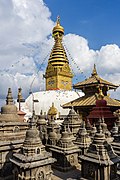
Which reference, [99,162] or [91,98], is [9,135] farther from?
[91,98]

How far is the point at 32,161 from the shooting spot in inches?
392

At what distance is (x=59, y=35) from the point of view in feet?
164

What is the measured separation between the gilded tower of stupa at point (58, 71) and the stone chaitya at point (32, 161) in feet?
115

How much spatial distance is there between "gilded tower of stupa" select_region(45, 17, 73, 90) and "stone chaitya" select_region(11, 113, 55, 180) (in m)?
35.2

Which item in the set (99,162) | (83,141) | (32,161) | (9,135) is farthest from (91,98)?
(32,161)

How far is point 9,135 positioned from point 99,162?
25.2 ft

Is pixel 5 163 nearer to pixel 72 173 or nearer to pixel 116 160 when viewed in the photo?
pixel 72 173

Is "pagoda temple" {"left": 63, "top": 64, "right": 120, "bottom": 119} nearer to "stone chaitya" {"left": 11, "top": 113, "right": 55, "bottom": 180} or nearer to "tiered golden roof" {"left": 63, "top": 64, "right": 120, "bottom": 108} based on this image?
"tiered golden roof" {"left": 63, "top": 64, "right": 120, "bottom": 108}

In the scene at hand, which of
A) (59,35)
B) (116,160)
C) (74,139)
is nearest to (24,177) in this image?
(116,160)

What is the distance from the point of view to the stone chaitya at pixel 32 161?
9.94 metres

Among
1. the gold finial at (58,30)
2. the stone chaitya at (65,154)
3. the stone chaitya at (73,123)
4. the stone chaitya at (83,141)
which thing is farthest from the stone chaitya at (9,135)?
the gold finial at (58,30)

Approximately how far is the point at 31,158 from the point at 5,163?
11.1 feet

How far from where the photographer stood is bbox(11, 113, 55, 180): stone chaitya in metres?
9.94

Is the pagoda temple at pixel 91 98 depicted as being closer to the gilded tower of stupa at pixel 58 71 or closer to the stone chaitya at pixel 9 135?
the stone chaitya at pixel 9 135
